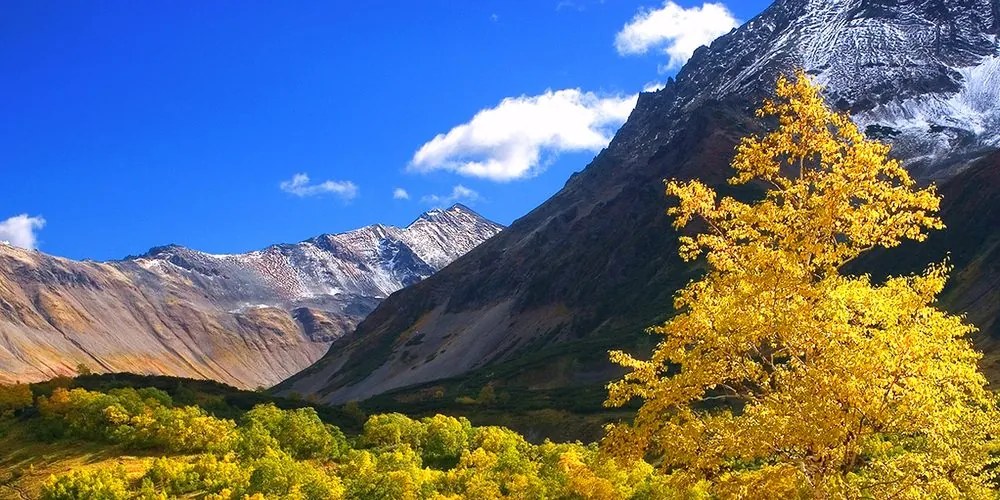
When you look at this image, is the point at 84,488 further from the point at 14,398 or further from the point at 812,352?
the point at 14,398

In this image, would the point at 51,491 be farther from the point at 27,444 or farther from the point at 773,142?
the point at 773,142

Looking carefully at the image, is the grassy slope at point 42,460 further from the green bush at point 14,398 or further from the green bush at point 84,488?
the green bush at point 14,398

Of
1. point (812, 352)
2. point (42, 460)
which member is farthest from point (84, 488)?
point (812, 352)

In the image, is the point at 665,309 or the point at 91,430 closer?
the point at 91,430

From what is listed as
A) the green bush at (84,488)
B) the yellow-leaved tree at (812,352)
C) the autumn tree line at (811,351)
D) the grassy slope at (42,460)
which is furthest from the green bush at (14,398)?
the yellow-leaved tree at (812,352)

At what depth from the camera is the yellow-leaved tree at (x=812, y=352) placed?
1223 cm

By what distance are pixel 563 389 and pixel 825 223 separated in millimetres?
130905

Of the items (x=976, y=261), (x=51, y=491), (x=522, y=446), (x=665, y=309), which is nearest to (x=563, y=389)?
(x=665, y=309)

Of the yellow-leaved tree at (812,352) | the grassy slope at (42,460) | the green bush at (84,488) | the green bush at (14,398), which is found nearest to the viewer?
the yellow-leaved tree at (812,352)

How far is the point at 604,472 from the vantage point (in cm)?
3678

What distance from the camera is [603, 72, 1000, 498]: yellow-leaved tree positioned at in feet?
40.1

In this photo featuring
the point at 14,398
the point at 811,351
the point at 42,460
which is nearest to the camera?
the point at 811,351

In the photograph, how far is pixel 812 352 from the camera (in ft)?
43.7

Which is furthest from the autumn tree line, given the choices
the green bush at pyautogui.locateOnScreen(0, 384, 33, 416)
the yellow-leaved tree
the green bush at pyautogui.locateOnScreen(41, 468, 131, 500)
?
the green bush at pyautogui.locateOnScreen(0, 384, 33, 416)
